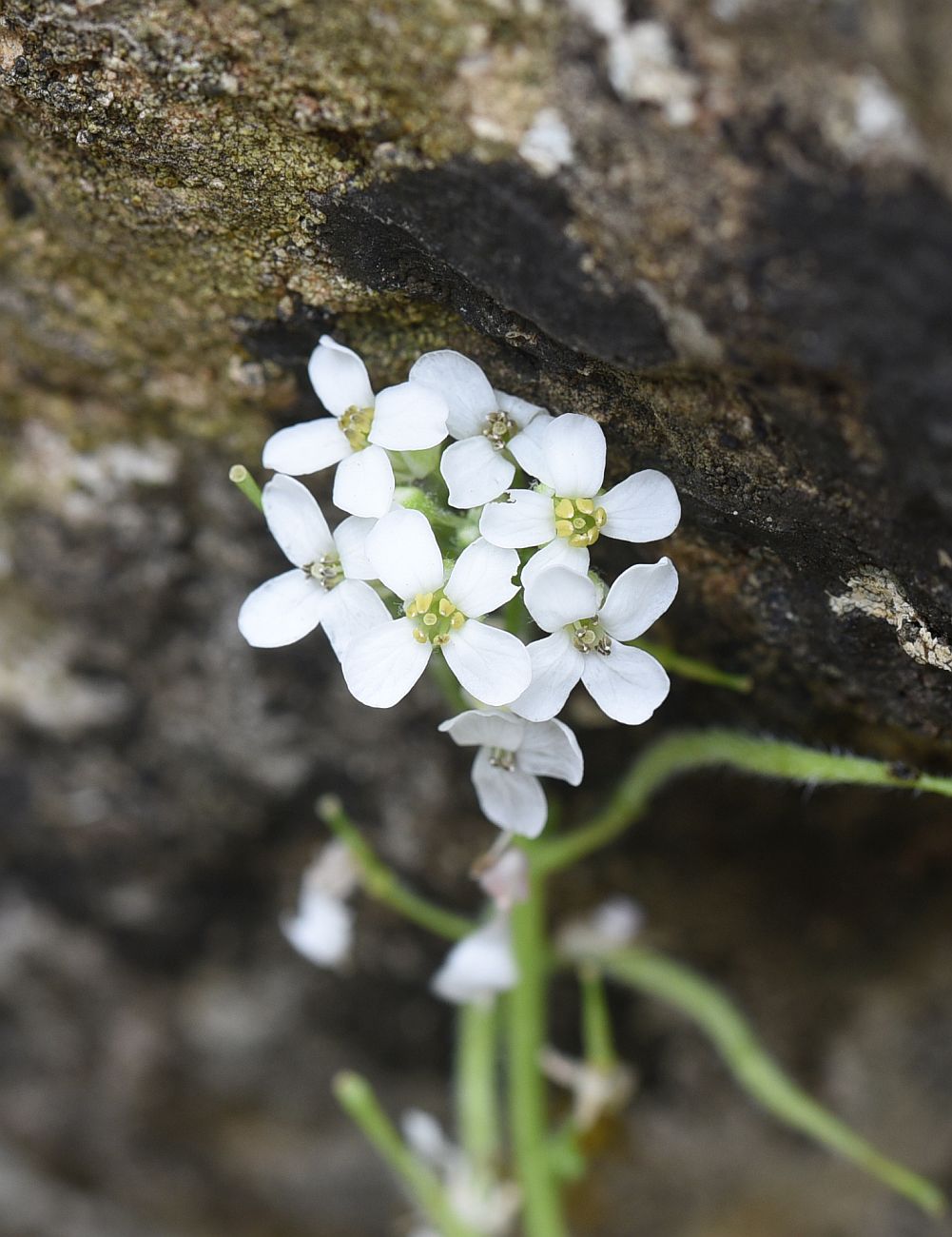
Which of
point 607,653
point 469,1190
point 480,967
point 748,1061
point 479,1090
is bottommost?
point 469,1190

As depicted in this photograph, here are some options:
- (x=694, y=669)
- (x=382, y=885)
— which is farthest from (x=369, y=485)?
(x=382, y=885)

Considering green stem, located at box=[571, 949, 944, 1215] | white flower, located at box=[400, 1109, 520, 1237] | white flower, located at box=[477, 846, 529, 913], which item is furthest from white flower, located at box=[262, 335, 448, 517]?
white flower, located at box=[400, 1109, 520, 1237]

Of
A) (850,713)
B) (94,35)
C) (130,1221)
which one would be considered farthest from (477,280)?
(130,1221)

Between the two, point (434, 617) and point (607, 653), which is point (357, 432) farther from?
point (607, 653)

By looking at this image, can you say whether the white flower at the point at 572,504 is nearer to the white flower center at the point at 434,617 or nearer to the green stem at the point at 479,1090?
the white flower center at the point at 434,617

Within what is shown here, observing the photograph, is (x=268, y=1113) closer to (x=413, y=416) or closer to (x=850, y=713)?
(x=850, y=713)
